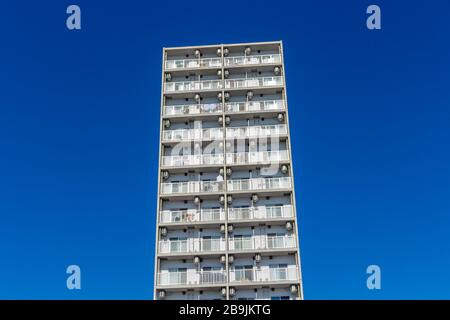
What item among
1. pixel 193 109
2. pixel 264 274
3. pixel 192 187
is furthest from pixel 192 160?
pixel 264 274

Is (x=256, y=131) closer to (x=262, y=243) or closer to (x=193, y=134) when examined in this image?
(x=193, y=134)

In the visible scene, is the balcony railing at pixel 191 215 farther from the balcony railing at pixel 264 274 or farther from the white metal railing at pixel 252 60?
the white metal railing at pixel 252 60

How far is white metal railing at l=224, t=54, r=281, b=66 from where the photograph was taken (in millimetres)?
51281

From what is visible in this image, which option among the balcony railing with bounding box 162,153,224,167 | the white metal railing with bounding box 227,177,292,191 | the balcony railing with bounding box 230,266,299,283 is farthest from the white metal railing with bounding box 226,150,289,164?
the balcony railing with bounding box 230,266,299,283

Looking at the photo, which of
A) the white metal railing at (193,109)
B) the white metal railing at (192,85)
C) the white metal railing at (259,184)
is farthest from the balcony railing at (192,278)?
the white metal railing at (192,85)

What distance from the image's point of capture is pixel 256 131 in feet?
156

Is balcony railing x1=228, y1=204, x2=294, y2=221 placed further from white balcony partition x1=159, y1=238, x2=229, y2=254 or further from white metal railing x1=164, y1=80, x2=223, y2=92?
white metal railing x1=164, y1=80, x2=223, y2=92

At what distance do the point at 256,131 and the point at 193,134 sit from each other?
680 centimetres

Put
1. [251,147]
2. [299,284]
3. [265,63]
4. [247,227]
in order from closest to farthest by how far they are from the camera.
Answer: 1. [299,284]
2. [247,227]
3. [251,147]
4. [265,63]

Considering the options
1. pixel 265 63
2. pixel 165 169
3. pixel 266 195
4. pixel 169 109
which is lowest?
pixel 266 195

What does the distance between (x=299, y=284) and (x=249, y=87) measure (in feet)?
71.6

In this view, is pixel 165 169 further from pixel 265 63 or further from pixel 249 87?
pixel 265 63
